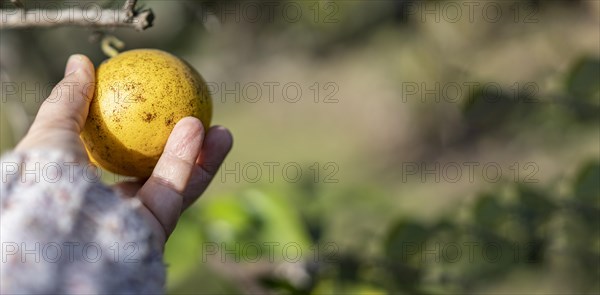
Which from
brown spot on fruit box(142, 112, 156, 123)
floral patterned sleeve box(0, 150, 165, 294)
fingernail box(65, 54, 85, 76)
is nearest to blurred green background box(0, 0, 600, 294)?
fingernail box(65, 54, 85, 76)

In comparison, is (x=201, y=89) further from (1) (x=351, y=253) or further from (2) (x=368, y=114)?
(2) (x=368, y=114)

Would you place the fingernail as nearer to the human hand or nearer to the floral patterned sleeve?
the human hand

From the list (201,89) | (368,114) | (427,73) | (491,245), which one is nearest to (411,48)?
(427,73)

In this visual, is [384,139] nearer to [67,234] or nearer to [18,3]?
[18,3]

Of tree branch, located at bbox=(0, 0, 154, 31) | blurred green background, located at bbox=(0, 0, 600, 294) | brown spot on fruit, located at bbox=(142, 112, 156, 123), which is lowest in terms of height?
blurred green background, located at bbox=(0, 0, 600, 294)

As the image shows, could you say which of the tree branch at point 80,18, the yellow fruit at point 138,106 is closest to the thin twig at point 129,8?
the tree branch at point 80,18

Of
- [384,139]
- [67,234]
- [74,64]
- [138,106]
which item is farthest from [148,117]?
[384,139]
